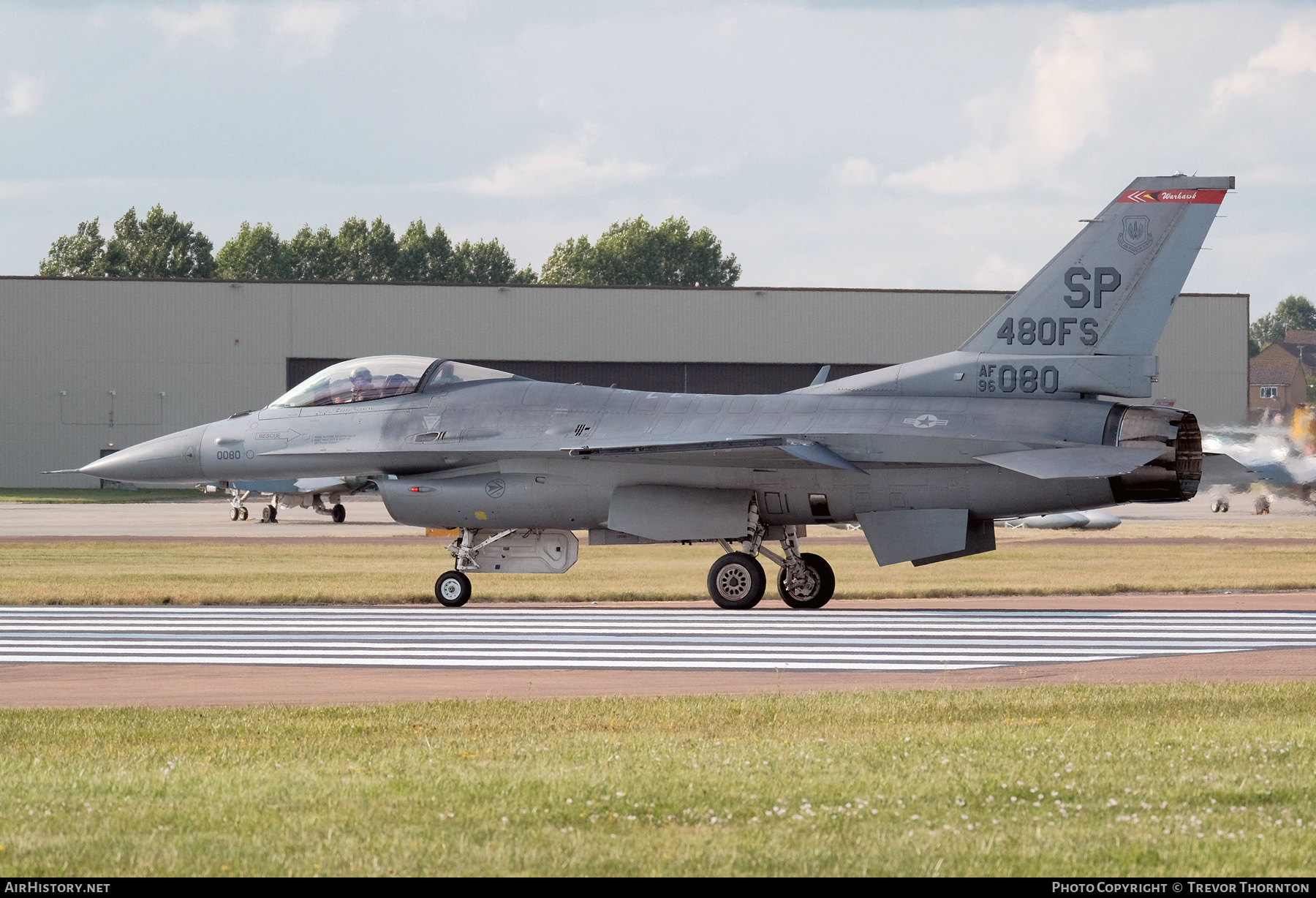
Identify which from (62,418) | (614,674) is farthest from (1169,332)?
(614,674)

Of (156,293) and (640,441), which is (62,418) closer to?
(156,293)

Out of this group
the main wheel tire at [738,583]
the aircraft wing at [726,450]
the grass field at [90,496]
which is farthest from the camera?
the grass field at [90,496]

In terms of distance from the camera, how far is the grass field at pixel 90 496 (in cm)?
6488

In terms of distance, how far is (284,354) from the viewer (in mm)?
71188

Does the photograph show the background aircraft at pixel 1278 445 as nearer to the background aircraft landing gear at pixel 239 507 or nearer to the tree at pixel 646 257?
the background aircraft landing gear at pixel 239 507

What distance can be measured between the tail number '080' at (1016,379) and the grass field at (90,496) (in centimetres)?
5122

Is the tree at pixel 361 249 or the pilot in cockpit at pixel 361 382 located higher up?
the tree at pixel 361 249

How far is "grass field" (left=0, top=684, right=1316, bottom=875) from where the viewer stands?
611cm

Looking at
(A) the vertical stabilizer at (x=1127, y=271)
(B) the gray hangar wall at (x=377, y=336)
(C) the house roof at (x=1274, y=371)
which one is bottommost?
(A) the vertical stabilizer at (x=1127, y=271)

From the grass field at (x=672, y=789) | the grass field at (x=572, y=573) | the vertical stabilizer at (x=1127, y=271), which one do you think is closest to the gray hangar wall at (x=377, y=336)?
the grass field at (x=572, y=573)

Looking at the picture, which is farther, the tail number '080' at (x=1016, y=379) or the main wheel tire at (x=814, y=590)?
the main wheel tire at (x=814, y=590)

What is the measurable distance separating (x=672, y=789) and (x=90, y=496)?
→ 68017 millimetres

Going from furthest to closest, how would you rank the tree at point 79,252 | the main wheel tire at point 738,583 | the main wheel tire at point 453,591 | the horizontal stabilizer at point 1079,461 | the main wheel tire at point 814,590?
the tree at point 79,252 → the main wheel tire at point 453,591 → the main wheel tire at point 814,590 → the main wheel tire at point 738,583 → the horizontal stabilizer at point 1079,461

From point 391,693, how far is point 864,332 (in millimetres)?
61468
